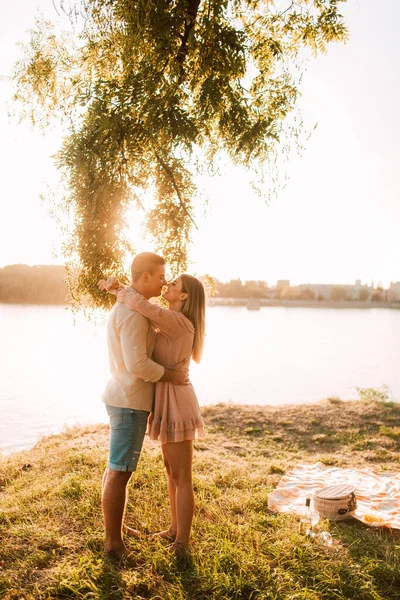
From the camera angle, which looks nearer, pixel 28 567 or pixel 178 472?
pixel 28 567

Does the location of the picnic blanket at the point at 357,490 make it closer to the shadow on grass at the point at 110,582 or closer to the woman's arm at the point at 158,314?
the shadow on grass at the point at 110,582

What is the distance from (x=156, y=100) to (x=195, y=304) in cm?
246

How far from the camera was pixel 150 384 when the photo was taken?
145 inches

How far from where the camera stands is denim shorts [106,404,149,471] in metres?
3.52

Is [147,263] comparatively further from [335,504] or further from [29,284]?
[29,284]

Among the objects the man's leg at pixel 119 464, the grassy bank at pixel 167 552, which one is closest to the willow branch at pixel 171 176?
the man's leg at pixel 119 464

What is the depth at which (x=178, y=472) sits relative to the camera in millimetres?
3719

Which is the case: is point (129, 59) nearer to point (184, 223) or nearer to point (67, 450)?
point (184, 223)

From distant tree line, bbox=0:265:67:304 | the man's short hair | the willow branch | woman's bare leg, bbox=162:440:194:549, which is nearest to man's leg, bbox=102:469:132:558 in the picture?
woman's bare leg, bbox=162:440:194:549

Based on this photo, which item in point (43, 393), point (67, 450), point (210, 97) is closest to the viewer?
point (210, 97)

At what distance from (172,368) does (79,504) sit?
5.58 feet

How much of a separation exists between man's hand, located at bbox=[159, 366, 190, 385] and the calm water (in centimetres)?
261

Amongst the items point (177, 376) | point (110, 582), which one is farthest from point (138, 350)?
point (110, 582)

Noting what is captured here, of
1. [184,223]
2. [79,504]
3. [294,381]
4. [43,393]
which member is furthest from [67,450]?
[294,381]
